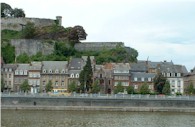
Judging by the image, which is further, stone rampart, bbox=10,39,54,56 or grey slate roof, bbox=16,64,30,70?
stone rampart, bbox=10,39,54,56

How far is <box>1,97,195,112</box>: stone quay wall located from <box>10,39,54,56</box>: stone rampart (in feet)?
103

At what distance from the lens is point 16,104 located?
160 feet

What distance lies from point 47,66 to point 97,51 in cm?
1491

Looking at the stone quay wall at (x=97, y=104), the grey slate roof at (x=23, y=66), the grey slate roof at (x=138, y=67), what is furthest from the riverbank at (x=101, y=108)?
the grey slate roof at (x=138, y=67)

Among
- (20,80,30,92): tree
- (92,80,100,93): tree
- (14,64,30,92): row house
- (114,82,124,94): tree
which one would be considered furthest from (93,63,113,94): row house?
(14,64,30,92): row house

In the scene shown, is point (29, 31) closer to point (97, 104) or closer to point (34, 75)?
point (34, 75)

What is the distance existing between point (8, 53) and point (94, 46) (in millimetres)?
16428

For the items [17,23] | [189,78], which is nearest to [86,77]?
[189,78]

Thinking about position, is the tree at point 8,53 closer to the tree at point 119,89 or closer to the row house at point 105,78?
the row house at point 105,78

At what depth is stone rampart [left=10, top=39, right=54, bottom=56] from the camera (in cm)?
7975

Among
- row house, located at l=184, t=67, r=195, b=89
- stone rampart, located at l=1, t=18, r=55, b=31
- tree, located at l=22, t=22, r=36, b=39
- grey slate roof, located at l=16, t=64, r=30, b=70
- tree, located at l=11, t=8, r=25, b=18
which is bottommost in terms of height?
row house, located at l=184, t=67, r=195, b=89

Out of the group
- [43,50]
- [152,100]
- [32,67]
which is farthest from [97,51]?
[152,100]

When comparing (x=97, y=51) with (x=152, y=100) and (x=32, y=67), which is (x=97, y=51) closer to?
(x=32, y=67)

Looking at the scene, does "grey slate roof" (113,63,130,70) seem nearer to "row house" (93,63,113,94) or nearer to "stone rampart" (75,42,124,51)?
"row house" (93,63,113,94)
